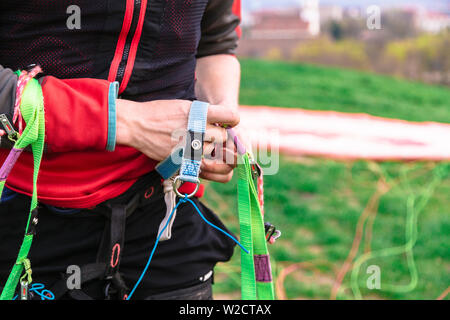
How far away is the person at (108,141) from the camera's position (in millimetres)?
982

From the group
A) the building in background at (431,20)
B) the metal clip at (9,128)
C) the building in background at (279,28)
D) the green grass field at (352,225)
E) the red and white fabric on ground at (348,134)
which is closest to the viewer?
the metal clip at (9,128)

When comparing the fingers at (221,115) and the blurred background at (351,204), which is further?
the blurred background at (351,204)

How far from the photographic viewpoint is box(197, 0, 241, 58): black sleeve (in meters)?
1.35

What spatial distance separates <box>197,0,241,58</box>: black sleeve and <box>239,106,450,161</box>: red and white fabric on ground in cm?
291

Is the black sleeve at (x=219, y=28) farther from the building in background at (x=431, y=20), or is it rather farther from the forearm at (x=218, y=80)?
the building in background at (x=431, y=20)

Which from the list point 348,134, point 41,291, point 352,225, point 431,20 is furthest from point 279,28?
point 41,291

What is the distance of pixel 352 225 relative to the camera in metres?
3.59

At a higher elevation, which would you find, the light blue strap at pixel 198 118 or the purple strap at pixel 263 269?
the light blue strap at pixel 198 118

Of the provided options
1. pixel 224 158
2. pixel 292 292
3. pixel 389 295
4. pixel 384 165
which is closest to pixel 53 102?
pixel 224 158

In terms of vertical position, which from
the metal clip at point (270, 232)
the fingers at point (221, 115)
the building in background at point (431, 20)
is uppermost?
the building in background at point (431, 20)

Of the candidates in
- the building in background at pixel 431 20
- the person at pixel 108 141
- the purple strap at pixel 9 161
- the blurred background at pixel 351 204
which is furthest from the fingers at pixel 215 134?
the building in background at pixel 431 20

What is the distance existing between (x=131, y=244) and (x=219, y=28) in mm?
569

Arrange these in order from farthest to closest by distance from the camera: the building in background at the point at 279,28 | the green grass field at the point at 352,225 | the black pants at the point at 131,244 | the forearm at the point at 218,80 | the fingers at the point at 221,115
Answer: the building in background at the point at 279,28 < the green grass field at the point at 352,225 < the forearm at the point at 218,80 < the black pants at the point at 131,244 < the fingers at the point at 221,115
